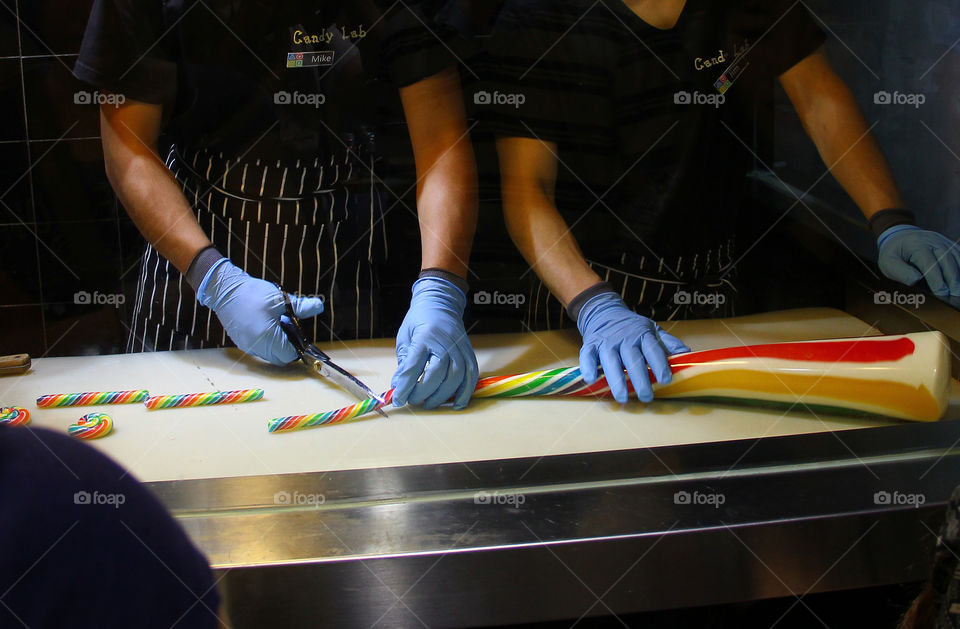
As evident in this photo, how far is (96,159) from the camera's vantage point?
1078 mm

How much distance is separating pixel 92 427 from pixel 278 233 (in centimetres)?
39

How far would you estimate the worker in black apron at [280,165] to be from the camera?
1087 mm

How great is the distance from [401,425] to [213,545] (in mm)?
344

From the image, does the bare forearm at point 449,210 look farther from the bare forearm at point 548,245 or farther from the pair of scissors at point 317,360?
the pair of scissors at point 317,360

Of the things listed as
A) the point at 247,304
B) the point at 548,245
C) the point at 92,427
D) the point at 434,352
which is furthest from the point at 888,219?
the point at 92,427

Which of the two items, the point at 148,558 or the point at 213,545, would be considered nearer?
the point at 148,558

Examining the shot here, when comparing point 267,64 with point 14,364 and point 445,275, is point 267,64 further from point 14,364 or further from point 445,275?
point 14,364

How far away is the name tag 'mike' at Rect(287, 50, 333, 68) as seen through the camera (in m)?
1.11

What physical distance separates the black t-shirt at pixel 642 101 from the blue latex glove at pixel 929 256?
0.31m

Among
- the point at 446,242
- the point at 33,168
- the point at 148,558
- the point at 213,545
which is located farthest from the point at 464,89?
the point at 148,558

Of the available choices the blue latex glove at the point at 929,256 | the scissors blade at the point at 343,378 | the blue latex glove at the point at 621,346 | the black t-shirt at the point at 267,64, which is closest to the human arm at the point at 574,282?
the blue latex glove at the point at 621,346

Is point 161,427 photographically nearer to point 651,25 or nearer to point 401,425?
point 401,425

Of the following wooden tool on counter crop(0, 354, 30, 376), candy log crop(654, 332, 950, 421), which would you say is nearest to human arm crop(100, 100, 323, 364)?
wooden tool on counter crop(0, 354, 30, 376)

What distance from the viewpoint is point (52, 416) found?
Result: 1.15 m
